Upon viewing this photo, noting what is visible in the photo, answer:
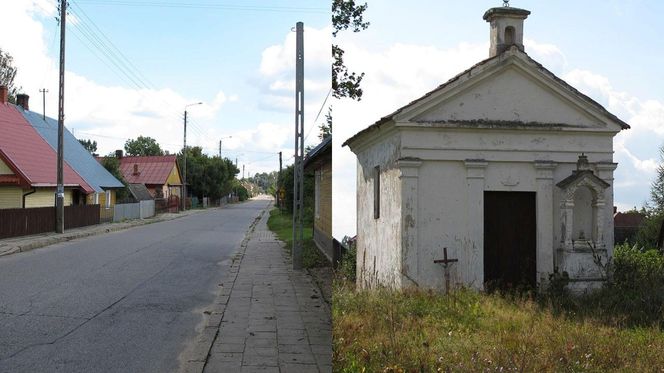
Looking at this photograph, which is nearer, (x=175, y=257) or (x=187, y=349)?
(x=187, y=349)

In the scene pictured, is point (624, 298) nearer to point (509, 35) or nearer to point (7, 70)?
point (509, 35)

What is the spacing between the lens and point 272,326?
6.90 meters

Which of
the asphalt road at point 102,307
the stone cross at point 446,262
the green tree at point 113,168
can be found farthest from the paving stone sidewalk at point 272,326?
the green tree at point 113,168

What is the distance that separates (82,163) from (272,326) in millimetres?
27097

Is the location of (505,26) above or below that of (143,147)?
below

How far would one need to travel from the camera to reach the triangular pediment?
7371 millimetres

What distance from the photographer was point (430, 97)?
719 centimetres

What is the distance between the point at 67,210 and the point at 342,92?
24066 millimetres

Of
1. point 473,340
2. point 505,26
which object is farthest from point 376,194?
point 505,26

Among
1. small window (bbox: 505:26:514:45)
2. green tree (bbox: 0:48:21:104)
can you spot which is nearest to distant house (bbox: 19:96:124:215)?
green tree (bbox: 0:48:21:104)

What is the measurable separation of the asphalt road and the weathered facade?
8.95ft

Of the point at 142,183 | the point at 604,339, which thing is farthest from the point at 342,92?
the point at 142,183

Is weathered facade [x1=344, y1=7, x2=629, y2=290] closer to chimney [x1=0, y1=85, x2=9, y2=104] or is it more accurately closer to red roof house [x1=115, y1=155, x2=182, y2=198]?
chimney [x1=0, y1=85, x2=9, y2=104]

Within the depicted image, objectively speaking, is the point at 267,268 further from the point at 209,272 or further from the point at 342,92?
the point at 342,92
